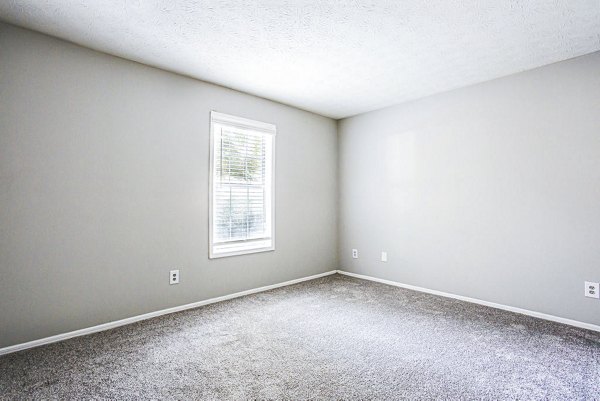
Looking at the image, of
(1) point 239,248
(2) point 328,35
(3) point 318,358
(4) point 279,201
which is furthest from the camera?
(4) point 279,201

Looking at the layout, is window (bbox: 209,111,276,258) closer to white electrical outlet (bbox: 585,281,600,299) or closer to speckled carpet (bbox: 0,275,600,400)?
speckled carpet (bbox: 0,275,600,400)

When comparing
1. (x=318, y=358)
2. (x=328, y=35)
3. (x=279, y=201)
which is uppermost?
(x=328, y=35)

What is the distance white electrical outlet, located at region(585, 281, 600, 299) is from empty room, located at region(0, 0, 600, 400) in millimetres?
13

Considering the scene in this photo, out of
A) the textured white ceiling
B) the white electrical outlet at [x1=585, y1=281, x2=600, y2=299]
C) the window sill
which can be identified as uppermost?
the textured white ceiling

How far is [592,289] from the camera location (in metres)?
2.78

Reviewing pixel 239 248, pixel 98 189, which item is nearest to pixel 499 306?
pixel 239 248

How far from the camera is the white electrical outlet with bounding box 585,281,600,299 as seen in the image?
2.76 metres

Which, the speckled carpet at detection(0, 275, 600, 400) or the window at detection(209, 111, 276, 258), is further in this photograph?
the window at detection(209, 111, 276, 258)

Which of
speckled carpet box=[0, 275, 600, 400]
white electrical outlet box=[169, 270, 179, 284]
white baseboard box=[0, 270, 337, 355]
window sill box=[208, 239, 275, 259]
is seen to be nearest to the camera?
speckled carpet box=[0, 275, 600, 400]

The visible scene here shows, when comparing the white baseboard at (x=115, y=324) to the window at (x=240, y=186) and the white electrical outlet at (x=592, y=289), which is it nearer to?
the window at (x=240, y=186)

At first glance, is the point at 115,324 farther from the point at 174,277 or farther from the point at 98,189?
the point at 98,189

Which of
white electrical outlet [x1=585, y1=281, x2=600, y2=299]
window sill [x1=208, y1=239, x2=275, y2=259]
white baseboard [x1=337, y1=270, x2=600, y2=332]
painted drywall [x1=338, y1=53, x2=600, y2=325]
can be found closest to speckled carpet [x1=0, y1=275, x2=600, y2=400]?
white baseboard [x1=337, y1=270, x2=600, y2=332]

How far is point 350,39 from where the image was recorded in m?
2.60

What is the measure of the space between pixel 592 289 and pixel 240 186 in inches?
142
